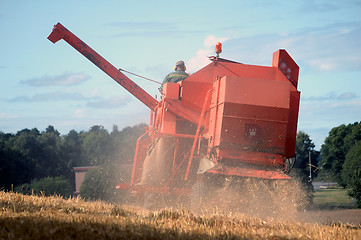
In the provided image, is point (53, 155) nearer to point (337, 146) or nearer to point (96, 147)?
point (96, 147)

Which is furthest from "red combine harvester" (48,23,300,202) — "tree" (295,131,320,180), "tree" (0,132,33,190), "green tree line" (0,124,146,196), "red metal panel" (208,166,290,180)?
"tree" (295,131,320,180)

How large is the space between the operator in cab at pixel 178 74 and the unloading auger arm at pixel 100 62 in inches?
32.0

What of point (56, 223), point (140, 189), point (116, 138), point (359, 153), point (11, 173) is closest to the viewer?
point (56, 223)

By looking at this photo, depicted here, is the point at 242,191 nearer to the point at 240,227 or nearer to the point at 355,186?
the point at 240,227

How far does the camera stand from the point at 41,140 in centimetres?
7850

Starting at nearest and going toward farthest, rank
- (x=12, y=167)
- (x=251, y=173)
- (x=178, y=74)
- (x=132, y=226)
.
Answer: (x=132, y=226) < (x=251, y=173) < (x=178, y=74) < (x=12, y=167)

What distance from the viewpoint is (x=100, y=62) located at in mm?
15359

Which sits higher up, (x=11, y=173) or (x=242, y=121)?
(x=242, y=121)

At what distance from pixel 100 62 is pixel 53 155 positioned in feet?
212

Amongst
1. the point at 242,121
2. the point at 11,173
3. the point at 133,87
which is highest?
the point at 133,87

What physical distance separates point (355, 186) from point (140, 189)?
29.6 metres

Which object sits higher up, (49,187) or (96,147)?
(96,147)

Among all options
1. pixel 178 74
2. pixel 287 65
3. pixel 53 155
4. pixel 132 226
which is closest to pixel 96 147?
pixel 53 155

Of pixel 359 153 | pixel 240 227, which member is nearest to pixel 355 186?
pixel 359 153
